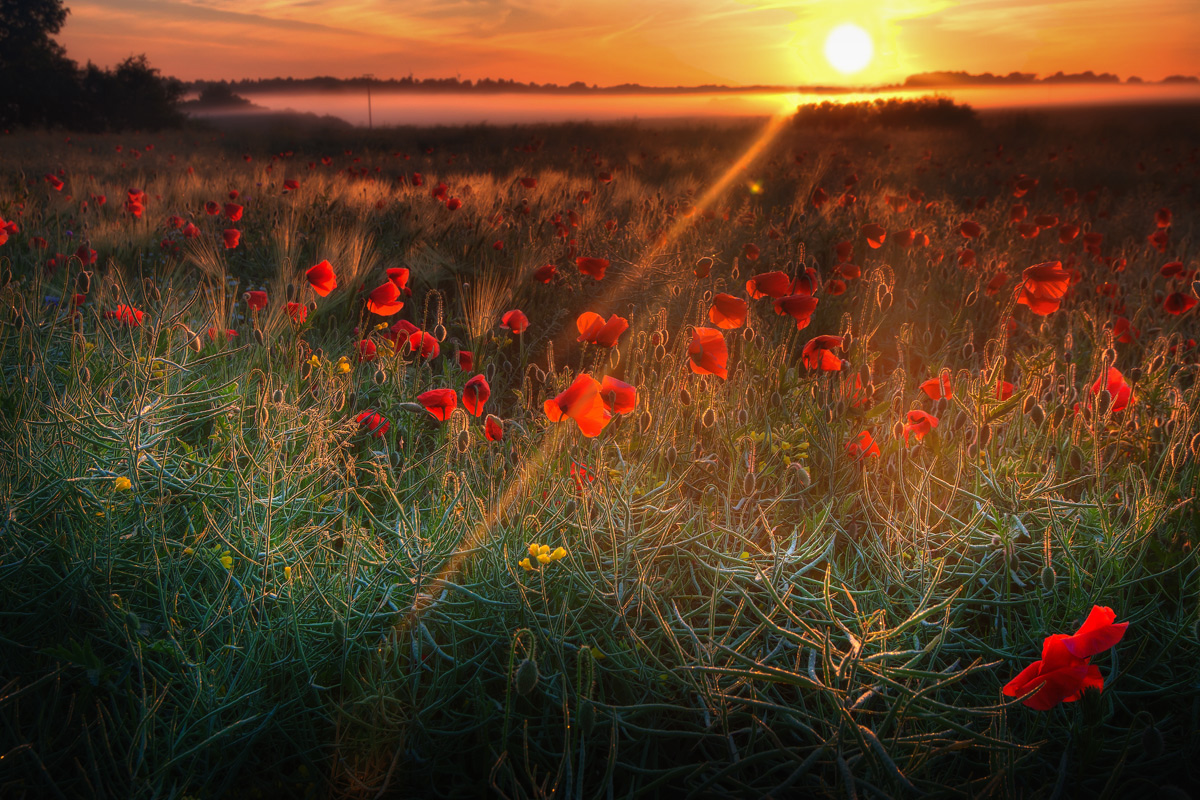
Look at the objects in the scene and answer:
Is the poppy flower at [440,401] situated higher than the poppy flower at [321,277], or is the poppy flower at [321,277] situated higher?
the poppy flower at [321,277]

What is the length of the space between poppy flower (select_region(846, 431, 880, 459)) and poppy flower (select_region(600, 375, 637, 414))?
80cm

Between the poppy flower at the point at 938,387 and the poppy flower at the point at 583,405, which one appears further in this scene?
the poppy flower at the point at 938,387

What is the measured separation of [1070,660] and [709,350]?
38.9 inches

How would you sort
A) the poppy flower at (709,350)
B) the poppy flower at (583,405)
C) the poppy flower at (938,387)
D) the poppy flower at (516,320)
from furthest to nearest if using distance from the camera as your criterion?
the poppy flower at (516,320), the poppy flower at (938,387), the poppy flower at (709,350), the poppy flower at (583,405)

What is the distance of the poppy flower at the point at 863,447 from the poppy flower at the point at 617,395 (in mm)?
805

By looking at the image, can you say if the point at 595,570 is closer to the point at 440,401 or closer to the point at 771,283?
the point at 440,401

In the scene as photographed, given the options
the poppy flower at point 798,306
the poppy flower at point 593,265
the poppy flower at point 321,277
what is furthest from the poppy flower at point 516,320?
the poppy flower at point 798,306

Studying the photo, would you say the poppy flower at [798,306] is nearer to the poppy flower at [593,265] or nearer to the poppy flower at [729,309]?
the poppy flower at [729,309]

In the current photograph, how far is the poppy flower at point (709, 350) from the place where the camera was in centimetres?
165

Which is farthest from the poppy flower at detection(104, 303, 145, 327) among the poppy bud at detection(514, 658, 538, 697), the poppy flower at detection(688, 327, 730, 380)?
the poppy bud at detection(514, 658, 538, 697)

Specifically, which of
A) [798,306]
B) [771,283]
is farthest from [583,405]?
[771,283]

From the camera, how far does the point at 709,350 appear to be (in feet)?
5.49

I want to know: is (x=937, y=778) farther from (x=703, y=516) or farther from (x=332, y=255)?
(x=332, y=255)

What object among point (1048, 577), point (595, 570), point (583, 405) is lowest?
point (595, 570)
